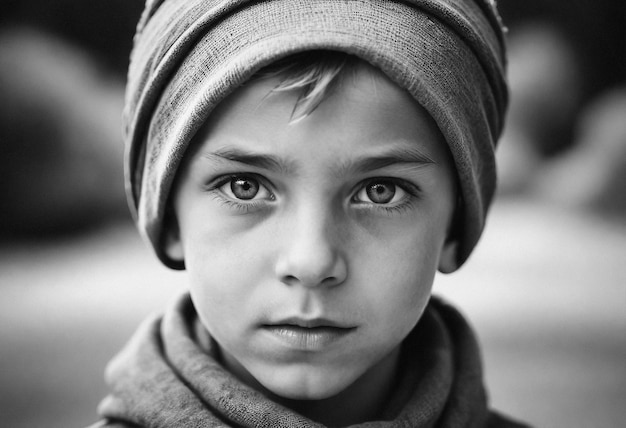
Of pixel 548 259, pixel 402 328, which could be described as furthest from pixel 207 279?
pixel 548 259

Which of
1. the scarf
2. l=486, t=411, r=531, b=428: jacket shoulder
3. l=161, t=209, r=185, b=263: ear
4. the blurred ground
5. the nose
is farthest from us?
the blurred ground

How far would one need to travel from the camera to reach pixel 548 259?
2.43m

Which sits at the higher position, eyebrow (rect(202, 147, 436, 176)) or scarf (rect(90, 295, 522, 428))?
eyebrow (rect(202, 147, 436, 176))

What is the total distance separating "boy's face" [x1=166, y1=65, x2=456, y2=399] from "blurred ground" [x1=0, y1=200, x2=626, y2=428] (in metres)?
0.93

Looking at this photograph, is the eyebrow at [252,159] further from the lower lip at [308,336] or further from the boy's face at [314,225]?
the lower lip at [308,336]

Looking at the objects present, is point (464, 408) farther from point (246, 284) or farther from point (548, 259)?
point (548, 259)

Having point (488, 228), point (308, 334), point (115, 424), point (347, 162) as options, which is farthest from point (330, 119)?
point (488, 228)

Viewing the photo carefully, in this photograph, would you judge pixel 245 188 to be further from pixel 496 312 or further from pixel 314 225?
pixel 496 312

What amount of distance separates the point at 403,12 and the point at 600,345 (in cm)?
152

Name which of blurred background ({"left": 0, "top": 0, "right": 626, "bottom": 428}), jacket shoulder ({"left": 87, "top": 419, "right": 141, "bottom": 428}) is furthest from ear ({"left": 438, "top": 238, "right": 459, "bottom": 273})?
blurred background ({"left": 0, "top": 0, "right": 626, "bottom": 428})

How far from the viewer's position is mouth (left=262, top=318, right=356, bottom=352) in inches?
33.6

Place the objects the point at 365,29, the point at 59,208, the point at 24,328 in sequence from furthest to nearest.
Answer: the point at 59,208 < the point at 24,328 < the point at 365,29

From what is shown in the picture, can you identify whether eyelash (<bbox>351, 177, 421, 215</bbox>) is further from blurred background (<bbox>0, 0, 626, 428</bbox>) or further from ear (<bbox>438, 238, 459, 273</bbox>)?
blurred background (<bbox>0, 0, 626, 428</bbox>)

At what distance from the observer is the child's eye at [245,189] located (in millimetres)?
868
